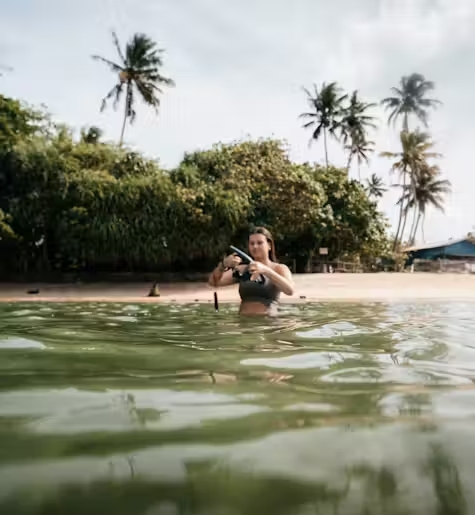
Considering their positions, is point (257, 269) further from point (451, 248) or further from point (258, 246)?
point (451, 248)

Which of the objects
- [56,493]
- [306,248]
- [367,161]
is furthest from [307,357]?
[367,161]

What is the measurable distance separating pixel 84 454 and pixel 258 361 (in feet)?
6.12

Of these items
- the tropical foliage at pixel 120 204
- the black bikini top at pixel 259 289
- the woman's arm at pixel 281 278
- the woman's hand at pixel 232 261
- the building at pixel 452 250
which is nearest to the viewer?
the woman's hand at pixel 232 261

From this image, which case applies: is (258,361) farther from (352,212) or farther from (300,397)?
(352,212)

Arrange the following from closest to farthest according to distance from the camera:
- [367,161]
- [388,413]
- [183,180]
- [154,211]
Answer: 1. [388,413]
2. [154,211]
3. [183,180]
4. [367,161]

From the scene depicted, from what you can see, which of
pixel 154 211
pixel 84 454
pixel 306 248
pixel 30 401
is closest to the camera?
pixel 84 454

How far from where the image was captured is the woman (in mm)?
5895

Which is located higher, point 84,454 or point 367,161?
point 367,161

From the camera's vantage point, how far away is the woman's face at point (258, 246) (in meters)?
5.95

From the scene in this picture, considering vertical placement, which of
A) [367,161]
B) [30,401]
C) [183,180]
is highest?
[367,161]

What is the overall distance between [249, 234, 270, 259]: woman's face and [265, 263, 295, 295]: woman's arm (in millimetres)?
188

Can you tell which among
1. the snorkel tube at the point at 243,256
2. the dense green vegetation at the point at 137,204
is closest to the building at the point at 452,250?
the dense green vegetation at the point at 137,204

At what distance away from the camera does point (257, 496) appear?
1.42 meters

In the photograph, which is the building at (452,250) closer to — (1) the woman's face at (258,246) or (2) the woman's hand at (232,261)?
(1) the woman's face at (258,246)
